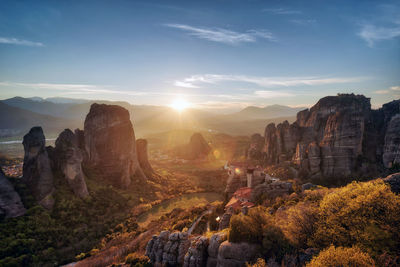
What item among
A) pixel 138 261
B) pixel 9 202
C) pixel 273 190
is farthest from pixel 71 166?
pixel 273 190

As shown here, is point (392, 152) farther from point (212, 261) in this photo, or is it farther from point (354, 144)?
point (212, 261)

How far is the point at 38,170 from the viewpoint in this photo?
43.2 metres

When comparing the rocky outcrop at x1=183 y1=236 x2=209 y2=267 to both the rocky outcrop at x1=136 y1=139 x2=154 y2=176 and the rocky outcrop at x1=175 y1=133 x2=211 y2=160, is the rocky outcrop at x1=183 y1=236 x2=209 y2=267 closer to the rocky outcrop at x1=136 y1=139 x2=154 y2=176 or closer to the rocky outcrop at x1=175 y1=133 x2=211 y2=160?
the rocky outcrop at x1=136 y1=139 x2=154 y2=176

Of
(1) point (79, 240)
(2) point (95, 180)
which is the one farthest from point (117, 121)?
(1) point (79, 240)

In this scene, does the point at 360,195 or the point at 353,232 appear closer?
the point at 353,232

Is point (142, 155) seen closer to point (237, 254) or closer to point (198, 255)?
point (198, 255)

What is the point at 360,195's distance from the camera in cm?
1695

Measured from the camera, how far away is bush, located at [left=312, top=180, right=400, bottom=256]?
13727 mm

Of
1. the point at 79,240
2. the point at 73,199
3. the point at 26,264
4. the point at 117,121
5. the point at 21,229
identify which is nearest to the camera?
the point at 26,264

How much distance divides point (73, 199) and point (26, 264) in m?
16.0

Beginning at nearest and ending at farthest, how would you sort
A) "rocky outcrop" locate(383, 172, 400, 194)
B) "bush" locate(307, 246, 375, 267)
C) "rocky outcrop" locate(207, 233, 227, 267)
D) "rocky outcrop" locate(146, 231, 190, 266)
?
1. "bush" locate(307, 246, 375, 267)
2. "rocky outcrop" locate(383, 172, 400, 194)
3. "rocky outcrop" locate(207, 233, 227, 267)
4. "rocky outcrop" locate(146, 231, 190, 266)

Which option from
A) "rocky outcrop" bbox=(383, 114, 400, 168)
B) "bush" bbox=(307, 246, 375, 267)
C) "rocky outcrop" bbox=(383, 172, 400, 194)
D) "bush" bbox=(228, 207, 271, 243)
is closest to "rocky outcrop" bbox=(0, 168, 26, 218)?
"bush" bbox=(228, 207, 271, 243)

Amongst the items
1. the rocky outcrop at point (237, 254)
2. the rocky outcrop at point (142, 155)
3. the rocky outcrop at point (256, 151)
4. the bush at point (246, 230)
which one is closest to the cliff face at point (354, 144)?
the rocky outcrop at point (256, 151)

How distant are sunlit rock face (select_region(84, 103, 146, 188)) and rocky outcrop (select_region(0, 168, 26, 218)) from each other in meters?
22.8
